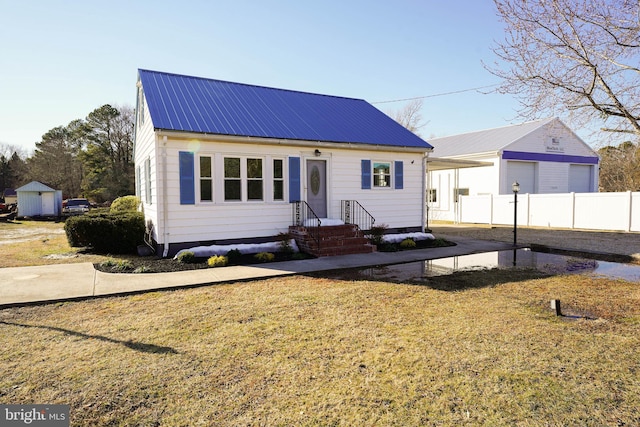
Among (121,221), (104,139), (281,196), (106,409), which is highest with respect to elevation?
(104,139)

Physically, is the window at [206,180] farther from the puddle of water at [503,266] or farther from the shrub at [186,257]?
the puddle of water at [503,266]

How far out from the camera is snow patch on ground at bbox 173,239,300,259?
10.0 m

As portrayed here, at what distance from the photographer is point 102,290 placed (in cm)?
696

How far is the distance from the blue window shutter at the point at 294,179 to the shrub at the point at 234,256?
2.52 m

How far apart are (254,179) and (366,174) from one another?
4017 mm

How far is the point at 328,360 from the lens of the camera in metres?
4.08

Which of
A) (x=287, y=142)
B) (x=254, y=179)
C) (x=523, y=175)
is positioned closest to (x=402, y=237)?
(x=287, y=142)

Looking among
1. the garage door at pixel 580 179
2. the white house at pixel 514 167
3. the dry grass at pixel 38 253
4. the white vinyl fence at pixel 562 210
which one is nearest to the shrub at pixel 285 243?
the dry grass at pixel 38 253

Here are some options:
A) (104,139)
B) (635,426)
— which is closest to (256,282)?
(635,426)

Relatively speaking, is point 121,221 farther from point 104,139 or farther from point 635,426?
point 104,139

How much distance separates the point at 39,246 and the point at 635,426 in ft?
51.8

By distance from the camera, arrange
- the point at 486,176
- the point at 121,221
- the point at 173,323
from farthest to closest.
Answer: the point at 486,176
the point at 121,221
the point at 173,323

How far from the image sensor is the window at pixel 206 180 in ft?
34.8

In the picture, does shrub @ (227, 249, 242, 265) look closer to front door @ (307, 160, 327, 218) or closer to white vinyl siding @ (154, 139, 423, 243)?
white vinyl siding @ (154, 139, 423, 243)
